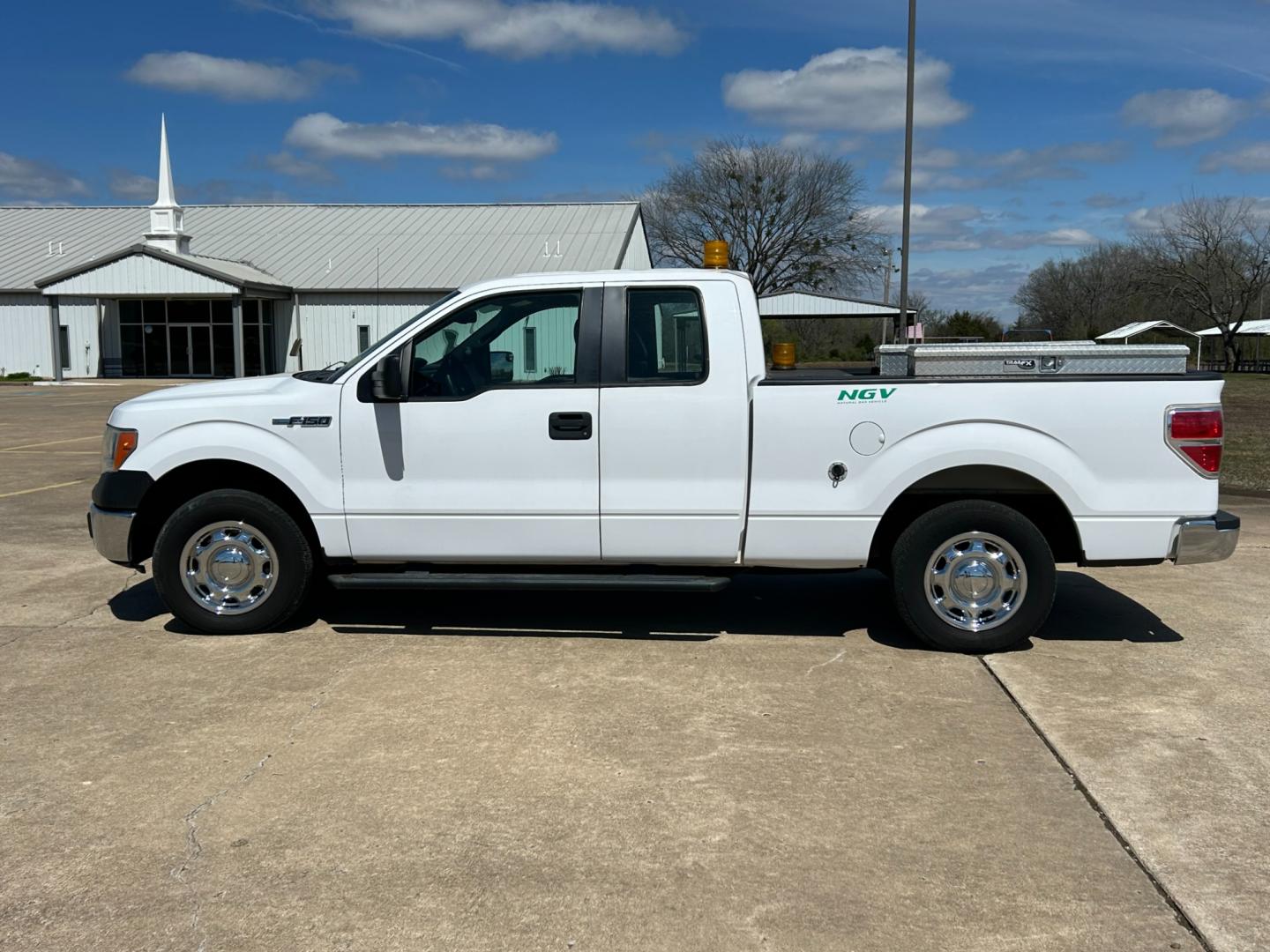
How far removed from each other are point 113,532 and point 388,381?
1.83m

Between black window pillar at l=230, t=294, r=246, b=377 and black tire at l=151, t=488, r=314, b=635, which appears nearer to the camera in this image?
black tire at l=151, t=488, r=314, b=635

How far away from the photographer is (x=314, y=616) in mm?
6773

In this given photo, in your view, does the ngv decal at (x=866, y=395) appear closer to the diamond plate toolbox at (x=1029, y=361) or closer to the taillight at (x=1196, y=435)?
the diamond plate toolbox at (x=1029, y=361)

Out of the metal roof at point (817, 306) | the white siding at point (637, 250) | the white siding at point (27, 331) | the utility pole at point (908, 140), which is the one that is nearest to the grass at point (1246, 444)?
the utility pole at point (908, 140)

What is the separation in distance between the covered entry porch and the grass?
30.6 meters

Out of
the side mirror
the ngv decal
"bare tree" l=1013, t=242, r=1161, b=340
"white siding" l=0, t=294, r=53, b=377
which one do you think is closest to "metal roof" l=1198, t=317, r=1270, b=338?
"bare tree" l=1013, t=242, r=1161, b=340

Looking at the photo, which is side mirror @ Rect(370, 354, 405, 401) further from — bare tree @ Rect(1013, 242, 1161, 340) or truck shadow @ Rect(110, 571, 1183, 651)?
bare tree @ Rect(1013, 242, 1161, 340)

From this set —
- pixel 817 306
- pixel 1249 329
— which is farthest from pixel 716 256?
pixel 1249 329

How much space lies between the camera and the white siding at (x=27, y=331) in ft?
137

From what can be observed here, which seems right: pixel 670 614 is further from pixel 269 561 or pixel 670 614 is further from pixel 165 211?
pixel 165 211

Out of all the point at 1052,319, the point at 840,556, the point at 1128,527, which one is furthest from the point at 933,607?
the point at 1052,319

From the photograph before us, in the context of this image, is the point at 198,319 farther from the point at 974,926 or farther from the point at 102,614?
the point at 974,926

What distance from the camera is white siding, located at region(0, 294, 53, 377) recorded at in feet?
137

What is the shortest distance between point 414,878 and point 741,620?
3.47 metres
